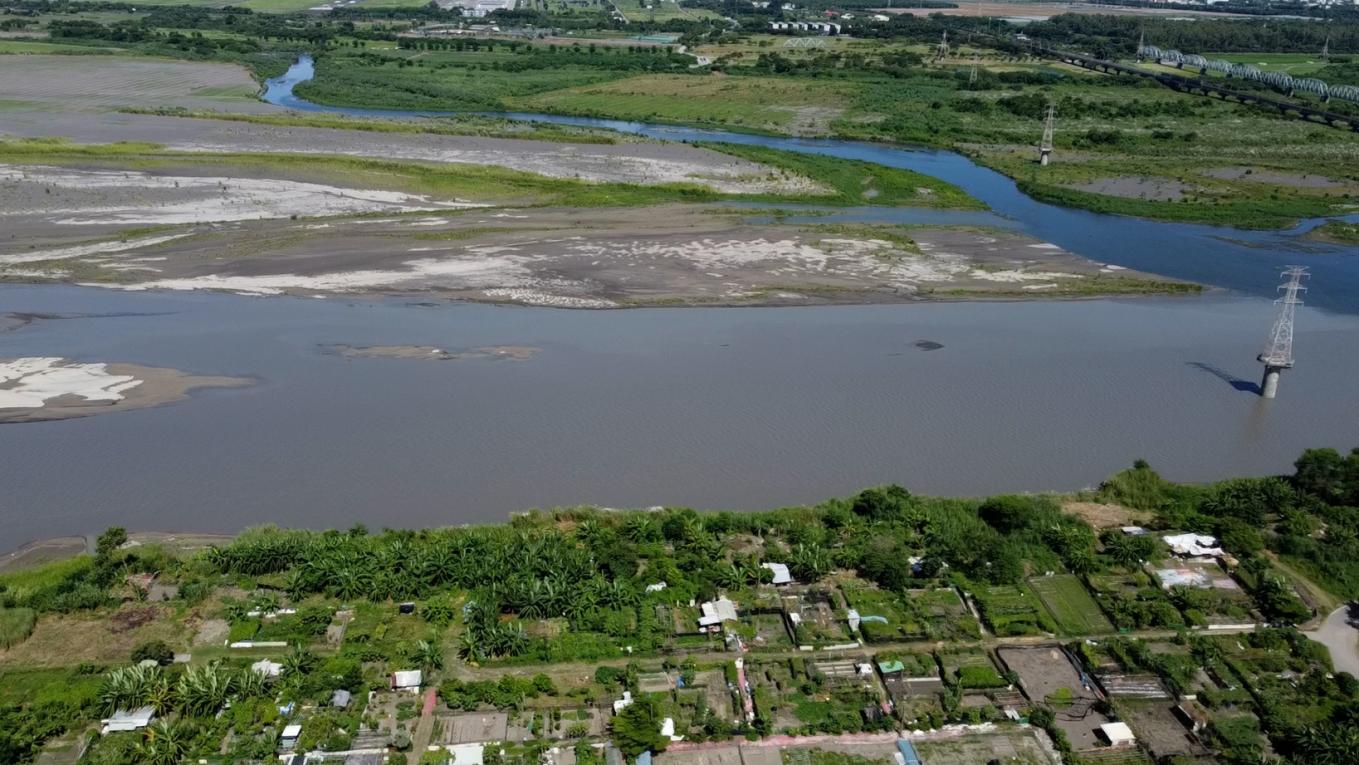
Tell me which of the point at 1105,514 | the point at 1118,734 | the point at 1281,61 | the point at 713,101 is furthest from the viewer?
the point at 1281,61

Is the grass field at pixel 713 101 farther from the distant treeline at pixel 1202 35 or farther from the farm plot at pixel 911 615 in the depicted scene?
the farm plot at pixel 911 615

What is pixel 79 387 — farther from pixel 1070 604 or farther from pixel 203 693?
pixel 1070 604

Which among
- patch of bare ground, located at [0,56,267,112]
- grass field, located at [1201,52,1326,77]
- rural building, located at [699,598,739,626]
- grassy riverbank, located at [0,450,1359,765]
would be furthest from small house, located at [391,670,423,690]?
grass field, located at [1201,52,1326,77]

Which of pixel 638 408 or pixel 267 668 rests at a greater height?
pixel 638 408

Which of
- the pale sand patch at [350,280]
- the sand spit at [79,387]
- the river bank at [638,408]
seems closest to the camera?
the river bank at [638,408]

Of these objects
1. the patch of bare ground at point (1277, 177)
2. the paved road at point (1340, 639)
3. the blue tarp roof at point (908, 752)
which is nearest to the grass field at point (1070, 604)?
the paved road at point (1340, 639)

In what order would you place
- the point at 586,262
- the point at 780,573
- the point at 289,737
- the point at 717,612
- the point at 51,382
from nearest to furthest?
the point at 289,737 < the point at 717,612 < the point at 780,573 < the point at 51,382 < the point at 586,262

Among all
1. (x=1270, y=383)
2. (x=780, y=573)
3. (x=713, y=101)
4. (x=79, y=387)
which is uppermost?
(x=713, y=101)

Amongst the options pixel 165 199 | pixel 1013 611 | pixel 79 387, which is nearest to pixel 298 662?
pixel 1013 611
